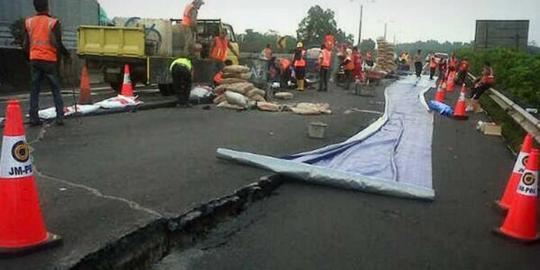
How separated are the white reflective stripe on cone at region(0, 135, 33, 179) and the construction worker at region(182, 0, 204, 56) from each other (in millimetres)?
12014

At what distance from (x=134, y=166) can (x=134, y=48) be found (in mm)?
8474

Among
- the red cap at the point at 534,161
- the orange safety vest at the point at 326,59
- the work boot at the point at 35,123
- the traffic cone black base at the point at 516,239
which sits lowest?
the traffic cone black base at the point at 516,239

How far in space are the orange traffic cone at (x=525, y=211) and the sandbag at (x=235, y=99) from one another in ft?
29.3

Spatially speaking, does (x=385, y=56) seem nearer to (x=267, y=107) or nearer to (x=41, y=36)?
(x=267, y=107)

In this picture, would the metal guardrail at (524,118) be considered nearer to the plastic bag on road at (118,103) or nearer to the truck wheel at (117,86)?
the plastic bag on road at (118,103)

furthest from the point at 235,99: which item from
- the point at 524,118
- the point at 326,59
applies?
the point at 326,59

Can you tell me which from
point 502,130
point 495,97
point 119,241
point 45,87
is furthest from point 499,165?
point 45,87

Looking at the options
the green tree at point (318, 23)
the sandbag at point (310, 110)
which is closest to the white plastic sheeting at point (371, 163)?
the sandbag at point (310, 110)

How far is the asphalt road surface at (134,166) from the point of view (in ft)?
13.4

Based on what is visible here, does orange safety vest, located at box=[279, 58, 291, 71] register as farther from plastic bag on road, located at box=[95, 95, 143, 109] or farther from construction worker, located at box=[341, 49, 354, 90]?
plastic bag on road, located at box=[95, 95, 143, 109]

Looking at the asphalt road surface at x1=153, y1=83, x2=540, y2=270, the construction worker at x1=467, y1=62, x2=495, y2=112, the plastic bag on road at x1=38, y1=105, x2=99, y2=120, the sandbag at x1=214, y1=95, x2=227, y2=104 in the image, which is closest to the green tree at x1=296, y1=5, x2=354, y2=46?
the construction worker at x1=467, y1=62, x2=495, y2=112

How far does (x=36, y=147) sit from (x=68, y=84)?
1131 cm

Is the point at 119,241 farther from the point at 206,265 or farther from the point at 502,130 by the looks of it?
the point at 502,130

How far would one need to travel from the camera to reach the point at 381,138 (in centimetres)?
959
